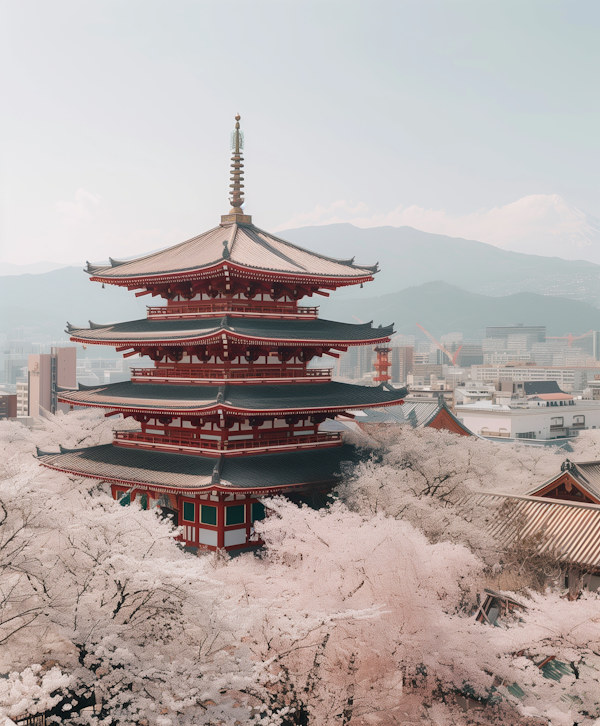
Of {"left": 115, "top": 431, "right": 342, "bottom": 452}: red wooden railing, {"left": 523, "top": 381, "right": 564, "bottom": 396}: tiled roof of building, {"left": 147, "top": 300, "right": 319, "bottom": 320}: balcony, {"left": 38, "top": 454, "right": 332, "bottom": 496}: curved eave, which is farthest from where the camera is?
{"left": 523, "top": 381, "right": 564, "bottom": 396}: tiled roof of building

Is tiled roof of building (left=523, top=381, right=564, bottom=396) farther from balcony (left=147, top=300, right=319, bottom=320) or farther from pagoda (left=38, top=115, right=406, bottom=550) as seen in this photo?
balcony (left=147, top=300, right=319, bottom=320)

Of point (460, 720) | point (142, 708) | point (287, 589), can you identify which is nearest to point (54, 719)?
point (142, 708)

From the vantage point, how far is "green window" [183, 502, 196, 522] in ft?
90.6

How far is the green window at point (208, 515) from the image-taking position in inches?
1061

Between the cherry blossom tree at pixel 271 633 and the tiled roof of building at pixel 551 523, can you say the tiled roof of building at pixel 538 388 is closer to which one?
the tiled roof of building at pixel 551 523

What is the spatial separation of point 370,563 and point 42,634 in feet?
29.1

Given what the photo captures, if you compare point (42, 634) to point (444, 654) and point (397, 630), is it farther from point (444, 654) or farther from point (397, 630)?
point (444, 654)

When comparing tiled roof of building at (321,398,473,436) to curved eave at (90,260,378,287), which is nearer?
curved eave at (90,260,378,287)

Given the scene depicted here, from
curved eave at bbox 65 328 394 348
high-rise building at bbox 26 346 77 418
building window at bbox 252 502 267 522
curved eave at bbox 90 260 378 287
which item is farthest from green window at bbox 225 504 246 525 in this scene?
high-rise building at bbox 26 346 77 418

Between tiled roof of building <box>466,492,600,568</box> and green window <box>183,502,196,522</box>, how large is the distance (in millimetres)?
10555

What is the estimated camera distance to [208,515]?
27156 millimetres

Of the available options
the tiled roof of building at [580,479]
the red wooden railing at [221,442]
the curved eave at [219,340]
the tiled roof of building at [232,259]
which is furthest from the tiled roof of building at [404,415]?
the curved eave at [219,340]

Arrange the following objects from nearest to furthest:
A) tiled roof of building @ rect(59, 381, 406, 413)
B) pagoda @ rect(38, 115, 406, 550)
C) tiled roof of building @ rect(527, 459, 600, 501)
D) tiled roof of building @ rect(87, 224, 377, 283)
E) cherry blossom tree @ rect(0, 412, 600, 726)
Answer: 1. cherry blossom tree @ rect(0, 412, 600, 726)
2. tiled roof of building @ rect(527, 459, 600, 501)
3. pagoda @ rect(38, 115, 406, 550)
4. tiled roof of building @ rect(59, 381, 406, 413)
5. tiled roof of building @ rect(87, 224, 377, 283)

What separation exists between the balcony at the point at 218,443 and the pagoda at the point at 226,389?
0.06 meters
